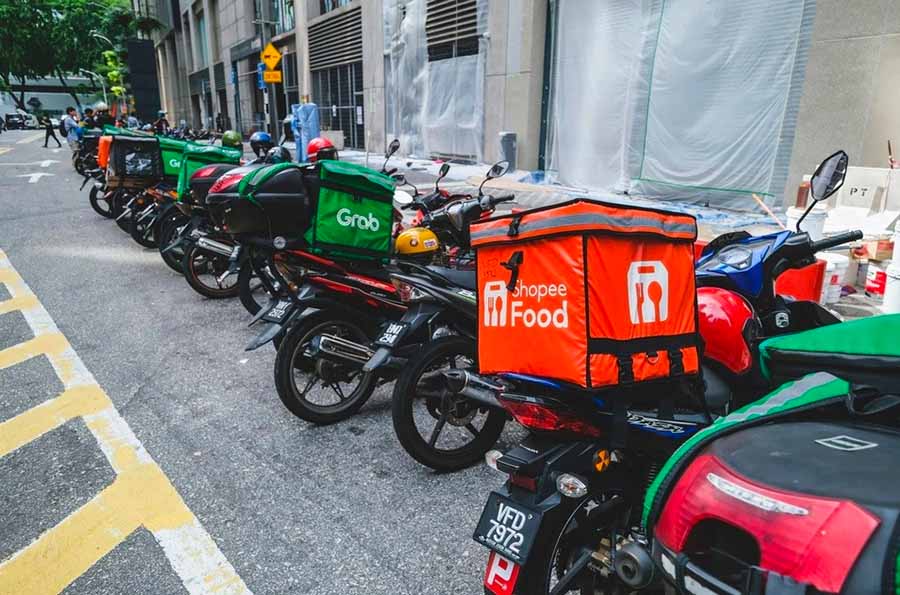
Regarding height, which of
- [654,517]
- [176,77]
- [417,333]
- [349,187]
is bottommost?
[417,333]

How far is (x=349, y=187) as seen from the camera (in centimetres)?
404

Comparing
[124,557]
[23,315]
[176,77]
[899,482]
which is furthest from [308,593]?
[176,77]

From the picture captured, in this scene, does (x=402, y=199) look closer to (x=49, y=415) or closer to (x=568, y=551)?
(x=49, y=415)

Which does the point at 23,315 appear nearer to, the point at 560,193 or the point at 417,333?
the point at 417,333

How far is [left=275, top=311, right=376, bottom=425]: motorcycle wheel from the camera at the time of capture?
3740 mm

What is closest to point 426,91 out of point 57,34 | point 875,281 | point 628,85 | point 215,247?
point 628,85

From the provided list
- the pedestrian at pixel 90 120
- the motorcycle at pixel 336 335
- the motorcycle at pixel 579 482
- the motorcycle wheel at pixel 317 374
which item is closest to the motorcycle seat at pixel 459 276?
the motorcycle at pixel 336 335

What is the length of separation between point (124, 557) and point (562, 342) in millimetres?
2177

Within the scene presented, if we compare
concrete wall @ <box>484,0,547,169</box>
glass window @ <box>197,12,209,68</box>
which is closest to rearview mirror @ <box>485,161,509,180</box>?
concrete wall @ <box>484,0,547,169</box>

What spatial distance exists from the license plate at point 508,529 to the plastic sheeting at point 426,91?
45.6ft

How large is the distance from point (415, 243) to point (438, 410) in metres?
1.42

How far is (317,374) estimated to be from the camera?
3889mm

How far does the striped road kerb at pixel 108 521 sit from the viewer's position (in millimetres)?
2555

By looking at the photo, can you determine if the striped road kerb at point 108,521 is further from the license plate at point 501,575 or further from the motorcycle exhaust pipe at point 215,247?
the motorcycle exhaust pipe at point 215,247
